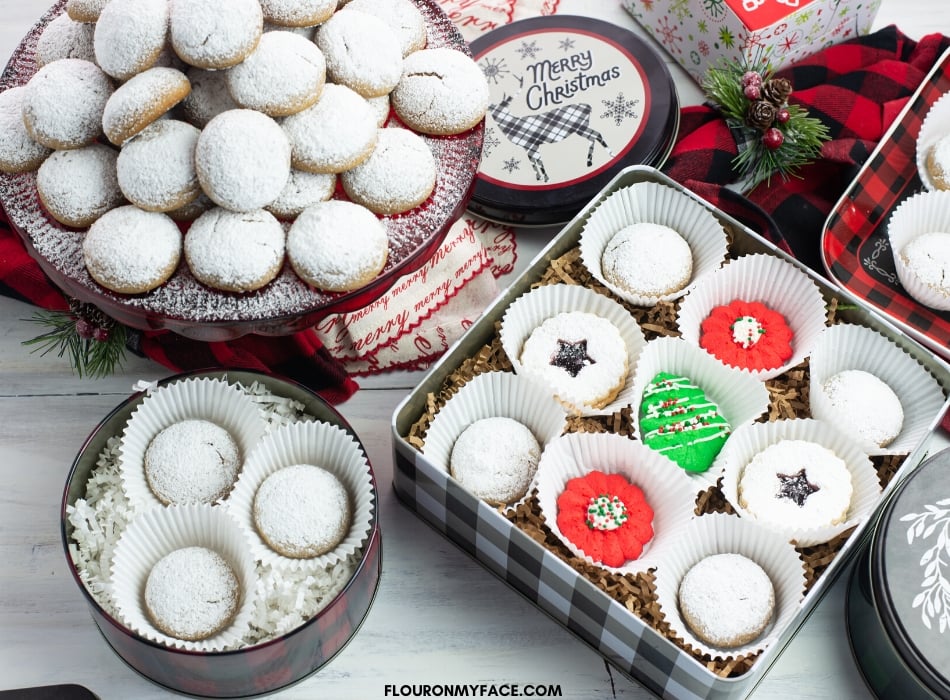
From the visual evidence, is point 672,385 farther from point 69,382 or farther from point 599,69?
point 69,382

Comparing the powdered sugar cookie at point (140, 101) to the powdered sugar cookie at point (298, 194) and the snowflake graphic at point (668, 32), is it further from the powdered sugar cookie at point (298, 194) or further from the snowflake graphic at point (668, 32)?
the snowflake graphic at point (668, 32)

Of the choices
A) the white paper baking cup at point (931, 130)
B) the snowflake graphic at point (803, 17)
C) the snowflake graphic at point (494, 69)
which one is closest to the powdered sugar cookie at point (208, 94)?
the snowflake graphic at point (494, 69)

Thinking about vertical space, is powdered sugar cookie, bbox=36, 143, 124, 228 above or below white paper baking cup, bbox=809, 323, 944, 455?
above

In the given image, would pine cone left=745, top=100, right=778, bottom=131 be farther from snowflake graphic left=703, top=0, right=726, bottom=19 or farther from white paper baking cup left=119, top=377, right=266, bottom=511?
white paper baking cup left=119, top=377, right=266, bottom=511

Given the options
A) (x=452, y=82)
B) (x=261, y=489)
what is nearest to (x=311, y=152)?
(x=452, y=82)

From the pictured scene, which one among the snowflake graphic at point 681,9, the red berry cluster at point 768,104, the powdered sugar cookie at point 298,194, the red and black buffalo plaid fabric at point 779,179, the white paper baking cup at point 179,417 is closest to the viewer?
the powdered sugar cookie at point 298,194

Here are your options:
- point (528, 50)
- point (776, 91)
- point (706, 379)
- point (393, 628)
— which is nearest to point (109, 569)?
point (393, 628)

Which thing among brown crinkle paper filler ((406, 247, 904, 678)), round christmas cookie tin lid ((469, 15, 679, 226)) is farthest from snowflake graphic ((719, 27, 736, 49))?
brown crinkle paper filler ((406, 247, 904, 678))
